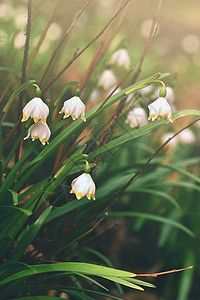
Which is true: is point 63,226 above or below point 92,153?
below

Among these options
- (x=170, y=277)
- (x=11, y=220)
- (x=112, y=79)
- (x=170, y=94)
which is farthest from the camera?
(x=170, y=277)

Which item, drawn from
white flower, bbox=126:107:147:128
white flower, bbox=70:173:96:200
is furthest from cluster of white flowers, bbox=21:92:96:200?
white flower, bbox=126:107:147:128

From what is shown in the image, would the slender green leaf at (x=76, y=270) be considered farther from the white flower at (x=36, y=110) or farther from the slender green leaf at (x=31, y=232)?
the white flower at (x=36, y=110)

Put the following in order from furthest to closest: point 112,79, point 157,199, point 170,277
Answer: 1. point 157,199
2. point 170,277
3. point 112,79

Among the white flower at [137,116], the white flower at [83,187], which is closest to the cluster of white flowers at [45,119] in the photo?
the white flower at [83,187]

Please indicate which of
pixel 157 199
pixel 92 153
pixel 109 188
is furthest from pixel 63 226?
pixel 157 199

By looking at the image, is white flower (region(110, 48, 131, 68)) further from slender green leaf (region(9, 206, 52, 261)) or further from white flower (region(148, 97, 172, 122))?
slender green leaf (region(9, 206, 52, 261))

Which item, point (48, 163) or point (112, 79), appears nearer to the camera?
point (48, 163)

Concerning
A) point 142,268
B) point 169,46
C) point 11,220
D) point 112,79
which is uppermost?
point 169,46

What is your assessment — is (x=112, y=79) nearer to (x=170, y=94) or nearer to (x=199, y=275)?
(x=170, y=94)

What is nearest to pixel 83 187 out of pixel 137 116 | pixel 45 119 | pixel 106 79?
pixel 45 119

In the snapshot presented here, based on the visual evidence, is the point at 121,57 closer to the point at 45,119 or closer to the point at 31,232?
the point at 45,119
